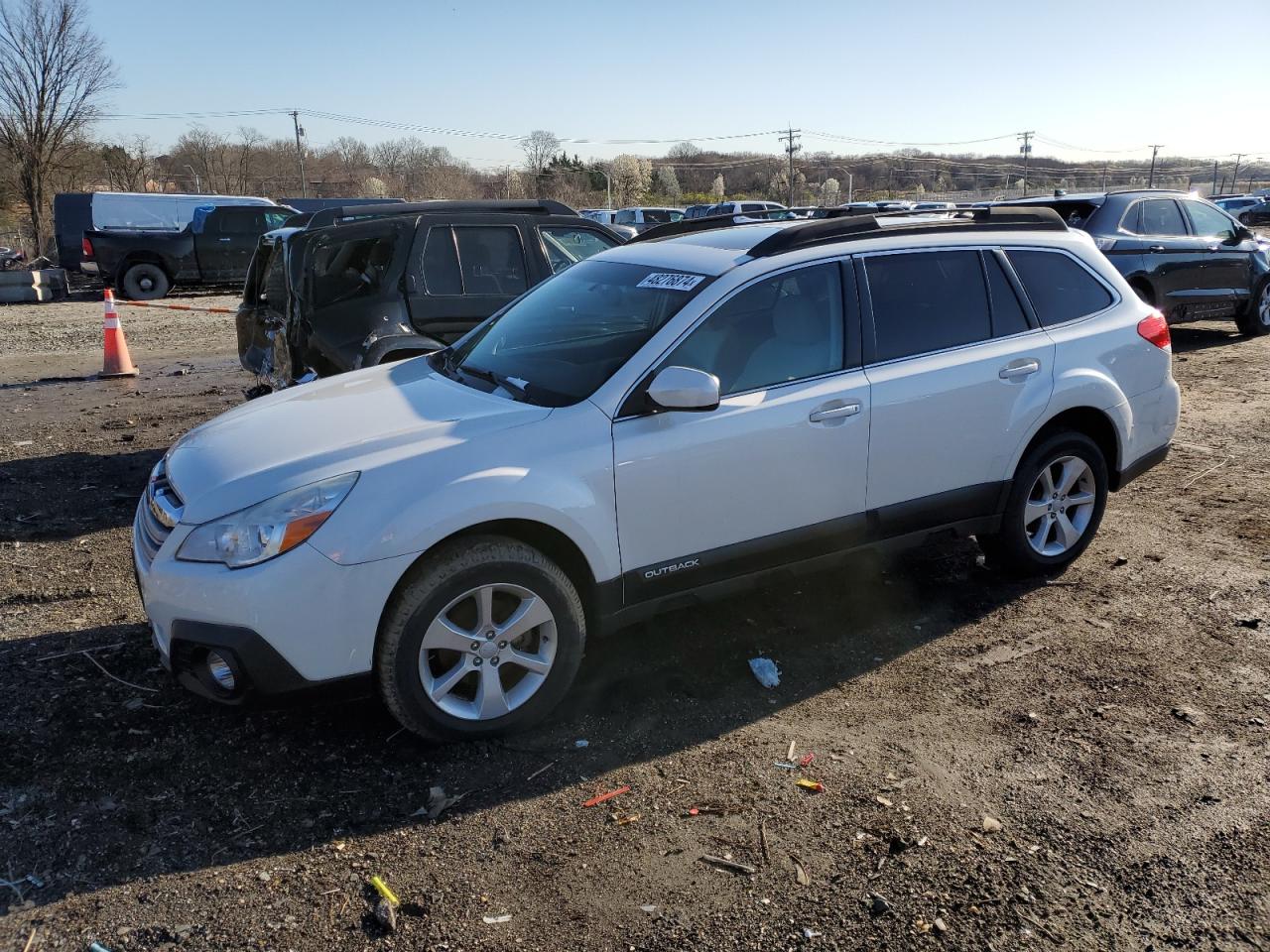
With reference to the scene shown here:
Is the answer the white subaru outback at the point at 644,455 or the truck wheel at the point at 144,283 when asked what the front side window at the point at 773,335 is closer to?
the white subaru outback at the point at 644,455

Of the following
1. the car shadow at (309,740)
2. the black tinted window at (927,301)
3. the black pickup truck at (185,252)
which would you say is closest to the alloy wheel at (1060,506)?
the car shadow at (309,740)

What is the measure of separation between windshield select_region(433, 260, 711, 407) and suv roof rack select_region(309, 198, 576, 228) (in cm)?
236

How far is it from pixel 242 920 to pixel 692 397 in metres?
2.22

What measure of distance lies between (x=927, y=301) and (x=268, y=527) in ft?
9.98

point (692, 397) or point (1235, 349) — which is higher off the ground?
point (692, 397)

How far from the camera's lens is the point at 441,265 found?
7.01 m

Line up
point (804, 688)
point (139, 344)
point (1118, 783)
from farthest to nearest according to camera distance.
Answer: point (139, 344)
point (804, 688)
point (1118, 783)

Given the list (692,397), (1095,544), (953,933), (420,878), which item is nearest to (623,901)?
(420,878)

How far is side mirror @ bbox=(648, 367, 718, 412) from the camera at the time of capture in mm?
3631

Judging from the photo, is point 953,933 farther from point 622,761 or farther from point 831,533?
point 831,533

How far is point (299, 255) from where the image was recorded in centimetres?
662

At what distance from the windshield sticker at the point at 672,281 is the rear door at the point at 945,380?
0.80 m

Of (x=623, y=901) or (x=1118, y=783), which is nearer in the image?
(x=623, y=901)

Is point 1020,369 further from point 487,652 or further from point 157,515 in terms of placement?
point 157,515
